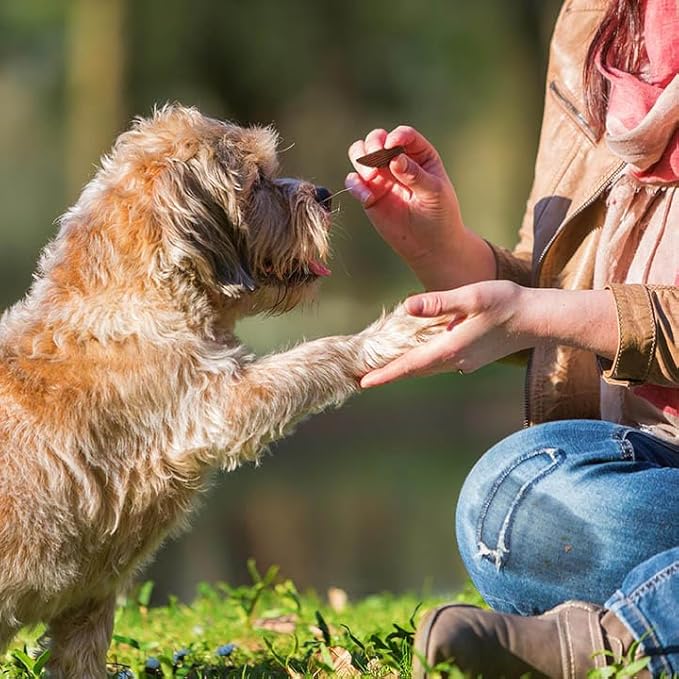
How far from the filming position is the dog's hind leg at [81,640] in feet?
12.7

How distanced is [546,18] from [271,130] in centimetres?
1840

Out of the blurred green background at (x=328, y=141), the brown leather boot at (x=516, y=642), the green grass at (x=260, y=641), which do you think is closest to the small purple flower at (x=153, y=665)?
the green grass at (x=260, y=641)

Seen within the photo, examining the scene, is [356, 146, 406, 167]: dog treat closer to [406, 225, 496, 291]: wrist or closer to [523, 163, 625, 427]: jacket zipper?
[406, 225, 496, 291]: wrist

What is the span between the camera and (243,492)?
1366 centimetres

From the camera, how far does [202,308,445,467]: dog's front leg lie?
144 inches

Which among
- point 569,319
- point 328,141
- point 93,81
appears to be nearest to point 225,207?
point 569,319

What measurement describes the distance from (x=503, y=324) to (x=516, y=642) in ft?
2.93

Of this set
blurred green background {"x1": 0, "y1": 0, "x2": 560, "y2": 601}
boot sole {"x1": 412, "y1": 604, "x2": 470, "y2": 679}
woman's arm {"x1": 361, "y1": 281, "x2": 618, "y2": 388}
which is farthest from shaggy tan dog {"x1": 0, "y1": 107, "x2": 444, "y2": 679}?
blurred green background {"x1": 0, "y1": 0, "x2": 560, "y2": 601}

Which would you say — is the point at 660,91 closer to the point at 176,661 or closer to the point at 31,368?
the point at 31,368

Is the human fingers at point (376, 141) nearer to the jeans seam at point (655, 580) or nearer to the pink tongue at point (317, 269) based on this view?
the pink tongue at point (317, 269)

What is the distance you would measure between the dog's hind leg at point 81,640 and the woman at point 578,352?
1.15 m

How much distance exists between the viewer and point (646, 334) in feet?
11.6

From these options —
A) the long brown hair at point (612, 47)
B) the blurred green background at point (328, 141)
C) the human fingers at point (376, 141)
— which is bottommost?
the blurred green background at point (328, 141)

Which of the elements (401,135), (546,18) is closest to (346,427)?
(546,18)
